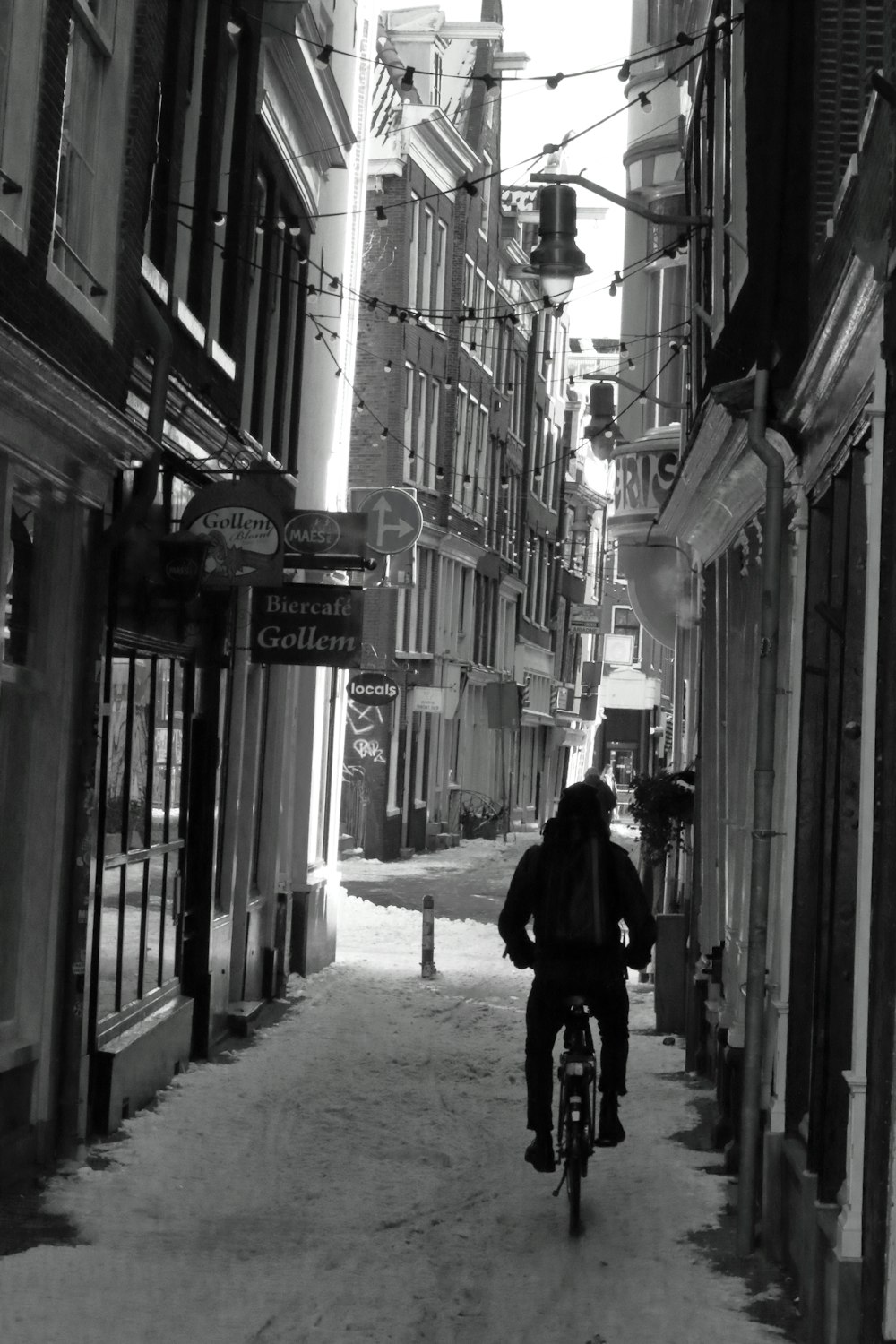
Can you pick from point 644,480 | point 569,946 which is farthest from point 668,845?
point 569,946

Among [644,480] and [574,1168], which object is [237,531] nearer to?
[574,1168]

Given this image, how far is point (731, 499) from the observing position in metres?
10.8

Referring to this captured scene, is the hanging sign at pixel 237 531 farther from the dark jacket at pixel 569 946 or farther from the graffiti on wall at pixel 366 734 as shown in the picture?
the graffiti on wall at pixel 366 734

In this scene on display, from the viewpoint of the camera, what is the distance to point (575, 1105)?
313 inches

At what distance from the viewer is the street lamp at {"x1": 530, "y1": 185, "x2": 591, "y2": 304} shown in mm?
11086

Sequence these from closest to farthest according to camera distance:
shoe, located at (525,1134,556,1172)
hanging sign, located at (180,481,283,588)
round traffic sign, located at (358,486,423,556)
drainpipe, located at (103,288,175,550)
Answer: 1. shoe, located at (525,1134,556,1172)
2. drainpipe, located at (103,288,175,550)
3. hanging sign, located at (180,481,283,588)
4. round traffic sign, located at (358,486,423,556)

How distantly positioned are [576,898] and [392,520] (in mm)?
10494

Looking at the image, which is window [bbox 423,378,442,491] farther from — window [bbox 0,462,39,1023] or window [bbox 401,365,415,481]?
window [bbox 0,462,39,1023]

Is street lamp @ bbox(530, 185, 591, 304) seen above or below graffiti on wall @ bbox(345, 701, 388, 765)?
above

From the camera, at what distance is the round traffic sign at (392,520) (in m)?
18.1

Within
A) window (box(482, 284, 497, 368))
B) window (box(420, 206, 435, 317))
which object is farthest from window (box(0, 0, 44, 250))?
window (box(482, 284, 497, 368))

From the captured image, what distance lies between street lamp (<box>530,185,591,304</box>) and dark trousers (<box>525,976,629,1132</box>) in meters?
4.68

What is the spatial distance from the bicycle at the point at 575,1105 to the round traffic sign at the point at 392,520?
33.1ft

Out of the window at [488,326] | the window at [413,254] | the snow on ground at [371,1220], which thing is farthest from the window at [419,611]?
the snow on ground at [371,1220]
